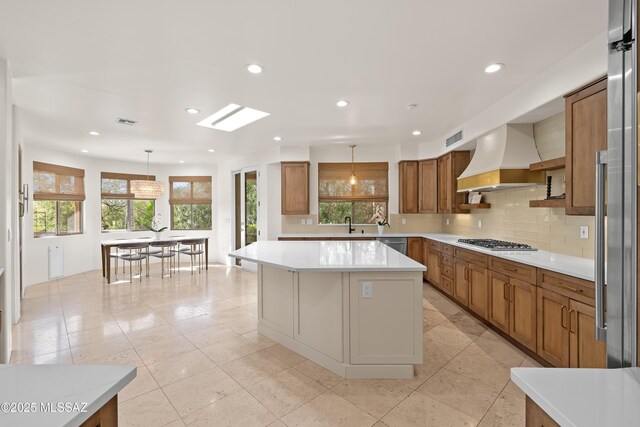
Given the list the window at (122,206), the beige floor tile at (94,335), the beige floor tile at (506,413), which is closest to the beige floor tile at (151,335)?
the beige floor tile at (94,335)

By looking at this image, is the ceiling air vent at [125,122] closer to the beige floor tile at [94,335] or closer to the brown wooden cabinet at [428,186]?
the beige floor tile at [94,335]

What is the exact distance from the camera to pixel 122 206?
7387 mm

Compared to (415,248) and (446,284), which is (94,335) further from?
(415,248)

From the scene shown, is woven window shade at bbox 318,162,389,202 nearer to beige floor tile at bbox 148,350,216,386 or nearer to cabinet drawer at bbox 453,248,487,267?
cabinet drawer at bbox 453,248,487,267

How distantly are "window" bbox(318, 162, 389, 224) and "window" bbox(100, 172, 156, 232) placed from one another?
181 inches

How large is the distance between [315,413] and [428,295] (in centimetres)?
334

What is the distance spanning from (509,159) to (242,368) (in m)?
3.59

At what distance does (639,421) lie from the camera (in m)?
0.66

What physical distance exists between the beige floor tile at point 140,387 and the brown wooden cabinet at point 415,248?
14.2ft

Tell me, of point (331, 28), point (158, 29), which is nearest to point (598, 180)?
point (331, 28)

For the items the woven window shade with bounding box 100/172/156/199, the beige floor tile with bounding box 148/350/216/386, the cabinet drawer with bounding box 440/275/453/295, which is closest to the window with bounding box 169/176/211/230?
the woven window shade with bounding box 100/172/156/199

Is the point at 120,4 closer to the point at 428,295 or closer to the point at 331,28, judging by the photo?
the point at 331,28

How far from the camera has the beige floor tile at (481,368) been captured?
2383 mm

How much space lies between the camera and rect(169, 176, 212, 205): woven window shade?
7941mm
